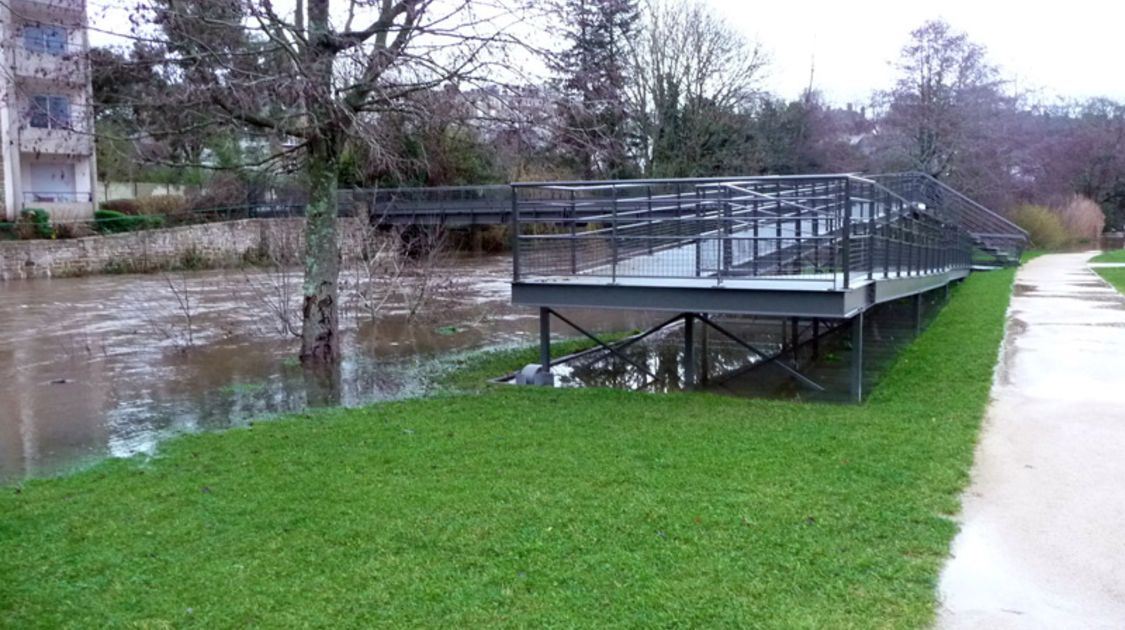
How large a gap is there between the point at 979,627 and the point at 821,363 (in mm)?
9135

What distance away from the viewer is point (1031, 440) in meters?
7.43

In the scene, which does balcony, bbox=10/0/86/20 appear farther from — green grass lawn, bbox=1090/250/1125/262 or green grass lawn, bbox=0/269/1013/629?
green grass lawn, bbox=1090/250/1125/262

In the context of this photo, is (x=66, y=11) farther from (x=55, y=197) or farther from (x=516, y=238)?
(x=55, y=197)

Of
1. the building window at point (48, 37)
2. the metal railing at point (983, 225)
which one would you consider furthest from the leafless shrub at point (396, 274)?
the metal railing at point (983, 225)

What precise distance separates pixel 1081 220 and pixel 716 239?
1720 inches

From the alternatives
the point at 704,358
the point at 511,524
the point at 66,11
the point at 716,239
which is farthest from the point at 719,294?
the point at 66,11

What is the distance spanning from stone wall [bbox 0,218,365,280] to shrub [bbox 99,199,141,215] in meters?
6.60

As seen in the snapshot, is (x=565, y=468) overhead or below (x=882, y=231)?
below

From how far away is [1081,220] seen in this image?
46000 mm

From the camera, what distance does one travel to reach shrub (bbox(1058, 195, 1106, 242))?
45562mm

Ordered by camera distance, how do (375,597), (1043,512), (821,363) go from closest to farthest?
(375,597) < (1043,512) < (821,363)

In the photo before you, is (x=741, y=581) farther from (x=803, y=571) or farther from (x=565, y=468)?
(x=565, y=468)

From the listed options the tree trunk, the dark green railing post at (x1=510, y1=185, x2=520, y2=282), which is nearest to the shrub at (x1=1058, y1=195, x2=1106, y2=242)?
the dark green railing post at (x1=510, y1=185, x2=520, y2=282)

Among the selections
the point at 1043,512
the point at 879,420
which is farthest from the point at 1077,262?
the point at 1043,512
